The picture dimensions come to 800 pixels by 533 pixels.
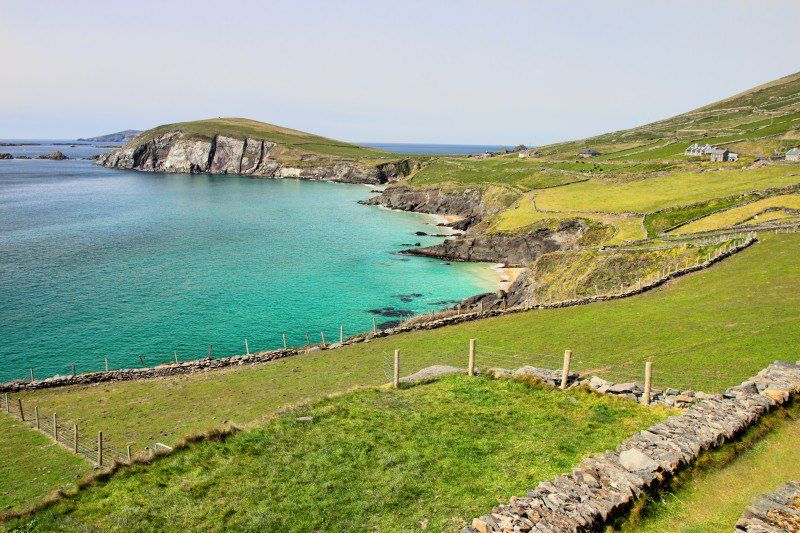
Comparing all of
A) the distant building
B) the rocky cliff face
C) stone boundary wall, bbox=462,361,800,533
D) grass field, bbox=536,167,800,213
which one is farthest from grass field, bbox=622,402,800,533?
the distant building

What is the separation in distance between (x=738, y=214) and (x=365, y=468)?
74.5 m

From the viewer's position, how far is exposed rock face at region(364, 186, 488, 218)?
477 feet

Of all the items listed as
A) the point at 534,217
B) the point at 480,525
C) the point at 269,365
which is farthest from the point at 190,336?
the point at 534,217

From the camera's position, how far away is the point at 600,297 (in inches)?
1837

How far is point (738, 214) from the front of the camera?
69312 mm

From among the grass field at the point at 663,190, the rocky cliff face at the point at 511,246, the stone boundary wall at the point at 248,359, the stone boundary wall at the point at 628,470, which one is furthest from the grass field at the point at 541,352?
the grass field at the point at 663,190

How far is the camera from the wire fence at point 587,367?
24.7 metres

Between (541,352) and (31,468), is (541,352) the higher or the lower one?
the higher one

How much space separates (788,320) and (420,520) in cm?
3001

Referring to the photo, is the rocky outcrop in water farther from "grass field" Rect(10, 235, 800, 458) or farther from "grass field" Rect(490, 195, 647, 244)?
"grass field" Rect(10, 235, 800, 458)

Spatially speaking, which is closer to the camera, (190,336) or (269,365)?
(269,365)

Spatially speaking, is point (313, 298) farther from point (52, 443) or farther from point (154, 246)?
point (154, 246)

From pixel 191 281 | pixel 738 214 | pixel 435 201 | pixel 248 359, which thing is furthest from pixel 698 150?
pixel 248 359

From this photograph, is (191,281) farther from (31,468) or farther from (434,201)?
(434,201)
